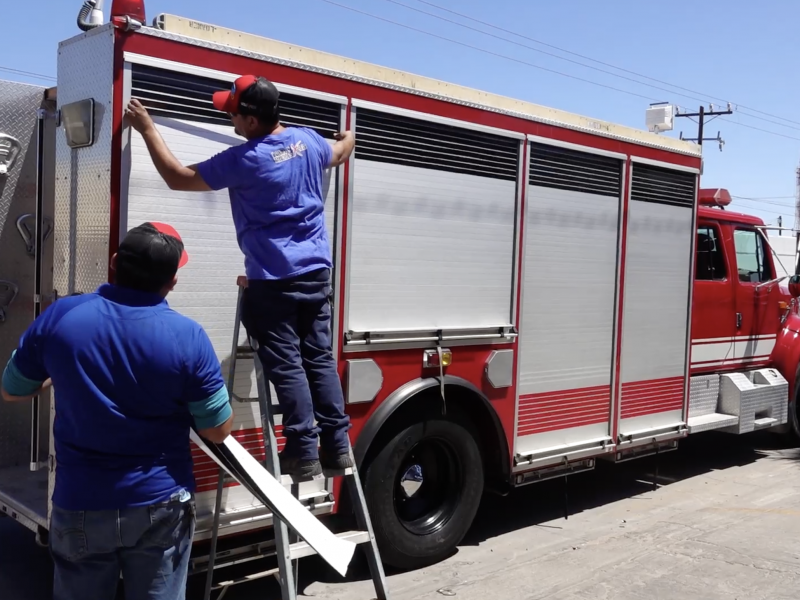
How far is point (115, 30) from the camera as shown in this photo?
3.67m

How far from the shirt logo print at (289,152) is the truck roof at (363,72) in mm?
675

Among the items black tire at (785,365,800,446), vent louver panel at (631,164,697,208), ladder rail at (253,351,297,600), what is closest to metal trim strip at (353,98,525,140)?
vent louver panel at (631,164,697,208)

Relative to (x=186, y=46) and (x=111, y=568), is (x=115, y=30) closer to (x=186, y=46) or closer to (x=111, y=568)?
(x=186, y=46)

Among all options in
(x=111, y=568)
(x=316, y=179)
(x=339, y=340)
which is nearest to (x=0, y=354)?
(x=339, y=340)

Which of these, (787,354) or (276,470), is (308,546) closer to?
(276,470)

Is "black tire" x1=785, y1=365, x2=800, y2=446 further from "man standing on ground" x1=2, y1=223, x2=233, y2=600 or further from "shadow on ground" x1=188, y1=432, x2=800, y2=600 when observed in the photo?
"man standing on ground" x1=2, y1=223, x2=233, y2=600

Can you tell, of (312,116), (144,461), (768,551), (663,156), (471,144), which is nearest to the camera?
(144,461)

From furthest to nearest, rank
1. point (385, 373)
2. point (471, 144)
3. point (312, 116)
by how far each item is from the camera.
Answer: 1. point (471, 144)
2. point (385, 373)
3. point (312, 116)

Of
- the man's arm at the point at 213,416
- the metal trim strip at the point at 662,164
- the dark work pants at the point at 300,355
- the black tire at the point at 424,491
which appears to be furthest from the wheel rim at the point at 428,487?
the metal trim strip at the point at 662,164

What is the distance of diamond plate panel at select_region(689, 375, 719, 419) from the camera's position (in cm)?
737

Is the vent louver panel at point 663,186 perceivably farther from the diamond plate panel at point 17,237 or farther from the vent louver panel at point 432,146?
the diamond plate panel at point 17,237

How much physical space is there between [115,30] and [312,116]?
3.55 feet

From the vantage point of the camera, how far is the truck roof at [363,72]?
13.0 ft

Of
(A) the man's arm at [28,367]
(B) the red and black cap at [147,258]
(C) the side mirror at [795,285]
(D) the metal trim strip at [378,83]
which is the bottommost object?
(A) the man's arm at [28,367]
